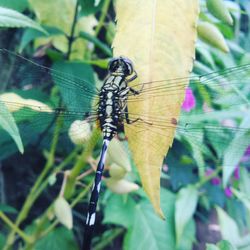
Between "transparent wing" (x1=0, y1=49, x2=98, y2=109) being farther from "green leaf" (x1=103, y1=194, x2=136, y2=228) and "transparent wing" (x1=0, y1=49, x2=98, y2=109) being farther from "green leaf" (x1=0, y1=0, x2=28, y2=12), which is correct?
"green leaf" (x1=103, y1=194, x2=136, y2=228)

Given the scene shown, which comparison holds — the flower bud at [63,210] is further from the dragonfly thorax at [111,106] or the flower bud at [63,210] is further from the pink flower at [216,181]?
the pink flower at [216,181]

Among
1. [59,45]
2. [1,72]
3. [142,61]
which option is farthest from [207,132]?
[1,72]

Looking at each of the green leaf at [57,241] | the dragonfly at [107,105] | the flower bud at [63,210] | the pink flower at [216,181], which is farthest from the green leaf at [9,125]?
the pink flower at [216,181]

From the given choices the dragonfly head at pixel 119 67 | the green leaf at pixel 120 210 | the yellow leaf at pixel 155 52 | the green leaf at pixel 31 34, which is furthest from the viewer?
the green leaf at pixel 120 210

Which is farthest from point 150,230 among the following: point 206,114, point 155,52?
point 155,52

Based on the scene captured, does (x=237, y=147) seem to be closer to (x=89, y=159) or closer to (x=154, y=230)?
(x=89, y=159)

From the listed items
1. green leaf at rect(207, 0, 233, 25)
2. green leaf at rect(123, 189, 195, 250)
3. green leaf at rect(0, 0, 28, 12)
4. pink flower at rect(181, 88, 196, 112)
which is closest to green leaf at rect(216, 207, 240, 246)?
green leaf at rect(123, 189, 195, 250)
